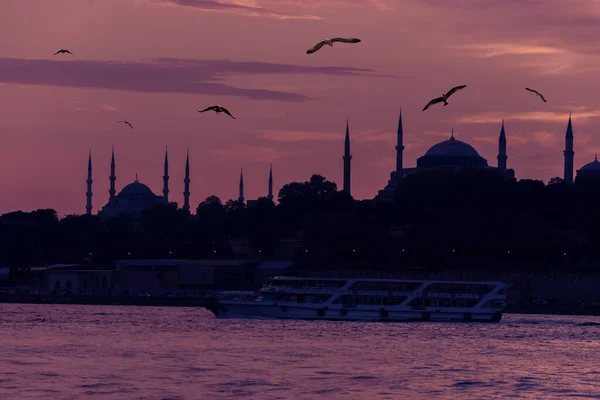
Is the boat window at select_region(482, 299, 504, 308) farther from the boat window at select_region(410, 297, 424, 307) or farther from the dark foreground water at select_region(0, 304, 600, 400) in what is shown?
the boat window at select_region(410, 297, 424, 307)

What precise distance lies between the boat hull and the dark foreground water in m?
1.86

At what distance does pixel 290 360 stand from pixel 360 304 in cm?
3131

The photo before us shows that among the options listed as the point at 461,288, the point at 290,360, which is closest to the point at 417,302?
A: the point at 461,288

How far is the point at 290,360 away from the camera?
65.4m

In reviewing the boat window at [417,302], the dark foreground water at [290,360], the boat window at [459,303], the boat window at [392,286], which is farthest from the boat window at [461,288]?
the dark foreground water at [290,360]

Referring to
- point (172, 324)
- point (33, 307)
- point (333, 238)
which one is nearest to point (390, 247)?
point (333, 238)

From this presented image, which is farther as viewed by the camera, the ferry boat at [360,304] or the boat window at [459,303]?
the boat window at [459,303]

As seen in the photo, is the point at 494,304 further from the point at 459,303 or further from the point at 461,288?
the point at 461,288

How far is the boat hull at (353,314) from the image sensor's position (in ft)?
309

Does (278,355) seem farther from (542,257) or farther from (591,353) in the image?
(542,257)

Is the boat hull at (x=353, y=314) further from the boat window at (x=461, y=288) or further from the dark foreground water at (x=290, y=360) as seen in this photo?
the boat window at (x=461, y=288)

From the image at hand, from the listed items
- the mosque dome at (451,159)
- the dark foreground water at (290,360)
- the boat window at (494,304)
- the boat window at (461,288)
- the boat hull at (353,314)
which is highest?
the mosque dome at (451,159)

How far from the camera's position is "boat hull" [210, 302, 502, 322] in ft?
309

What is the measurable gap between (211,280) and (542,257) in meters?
29.3
